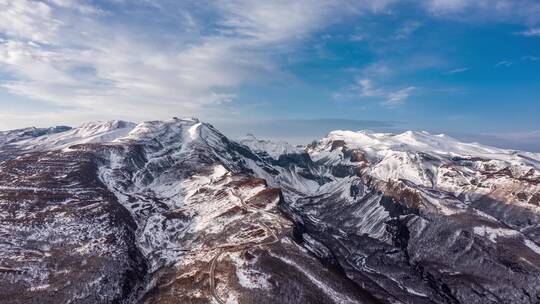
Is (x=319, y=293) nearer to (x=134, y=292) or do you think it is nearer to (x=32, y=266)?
(x=134, y=292)

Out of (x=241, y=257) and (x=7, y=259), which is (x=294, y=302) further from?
(x=7, y=259)

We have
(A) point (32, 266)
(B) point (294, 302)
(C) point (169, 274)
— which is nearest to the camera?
(B) point (294, 302)

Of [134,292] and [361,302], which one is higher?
[361,302]

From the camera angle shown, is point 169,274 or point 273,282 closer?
point 273,282

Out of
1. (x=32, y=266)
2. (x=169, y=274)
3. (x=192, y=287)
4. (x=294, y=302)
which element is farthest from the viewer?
(x=169, y=274)

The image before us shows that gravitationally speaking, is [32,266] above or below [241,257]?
below

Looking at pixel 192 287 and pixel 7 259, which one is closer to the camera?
pixel 192 287

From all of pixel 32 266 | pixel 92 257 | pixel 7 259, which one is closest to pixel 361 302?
pixel 92 257

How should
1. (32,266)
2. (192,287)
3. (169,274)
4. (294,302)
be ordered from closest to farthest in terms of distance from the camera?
(294,302) → (192,287) → (32,266) → (169,274)

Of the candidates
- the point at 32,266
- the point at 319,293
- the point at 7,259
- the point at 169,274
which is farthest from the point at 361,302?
the point at 7,259
